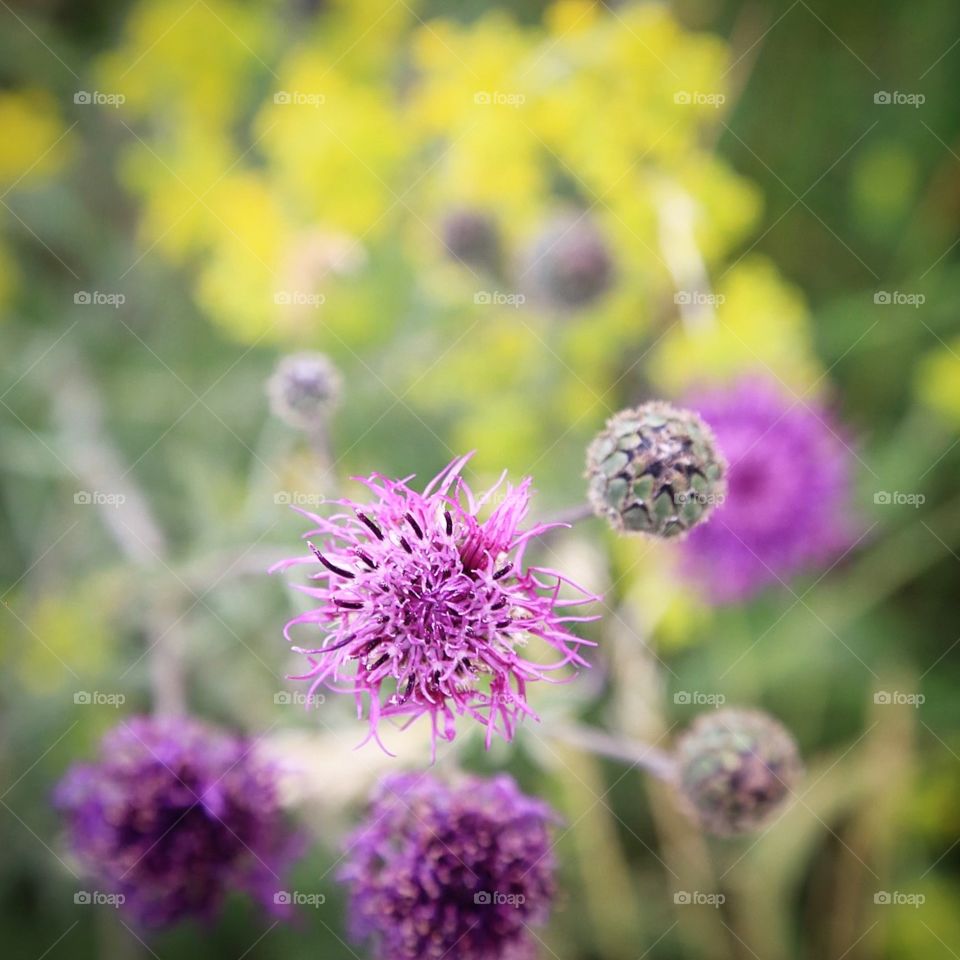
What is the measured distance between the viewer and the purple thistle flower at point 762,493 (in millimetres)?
2520

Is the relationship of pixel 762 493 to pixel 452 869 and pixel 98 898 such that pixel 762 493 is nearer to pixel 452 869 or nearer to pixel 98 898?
pixel 452 869

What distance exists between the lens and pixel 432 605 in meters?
1.65

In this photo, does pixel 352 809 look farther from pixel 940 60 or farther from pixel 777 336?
pixel 940 60

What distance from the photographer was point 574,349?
300 cm

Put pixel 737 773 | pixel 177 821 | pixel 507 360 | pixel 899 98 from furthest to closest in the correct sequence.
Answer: pixel 899 98, pixel 507 360, pixel 177 821, pixel 737 773

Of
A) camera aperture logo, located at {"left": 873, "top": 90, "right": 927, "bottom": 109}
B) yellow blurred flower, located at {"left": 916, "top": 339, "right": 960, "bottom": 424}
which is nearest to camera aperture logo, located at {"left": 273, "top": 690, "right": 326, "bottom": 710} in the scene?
yellow blurred flower, located at {"left": 916, "top": 339, "right": 960, "bottom": 424}

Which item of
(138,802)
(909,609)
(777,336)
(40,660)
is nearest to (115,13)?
(40,660)

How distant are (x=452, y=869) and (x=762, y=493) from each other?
136 cm

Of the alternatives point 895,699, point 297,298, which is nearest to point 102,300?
point 297,298

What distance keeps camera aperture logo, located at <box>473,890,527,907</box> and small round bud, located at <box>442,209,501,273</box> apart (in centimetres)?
186

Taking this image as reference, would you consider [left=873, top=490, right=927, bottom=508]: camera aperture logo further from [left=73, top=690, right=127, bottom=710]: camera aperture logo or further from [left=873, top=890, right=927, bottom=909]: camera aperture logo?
[left=73, top=690, right=127, bottom=710]: camera aperture logo

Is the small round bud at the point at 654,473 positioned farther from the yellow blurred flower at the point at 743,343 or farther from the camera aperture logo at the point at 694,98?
the camera aperture logo at the point at 694,98

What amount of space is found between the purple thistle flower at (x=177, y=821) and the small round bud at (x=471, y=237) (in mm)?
1631

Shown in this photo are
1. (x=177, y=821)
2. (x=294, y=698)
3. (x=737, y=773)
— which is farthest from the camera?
(x=294, y=698)
